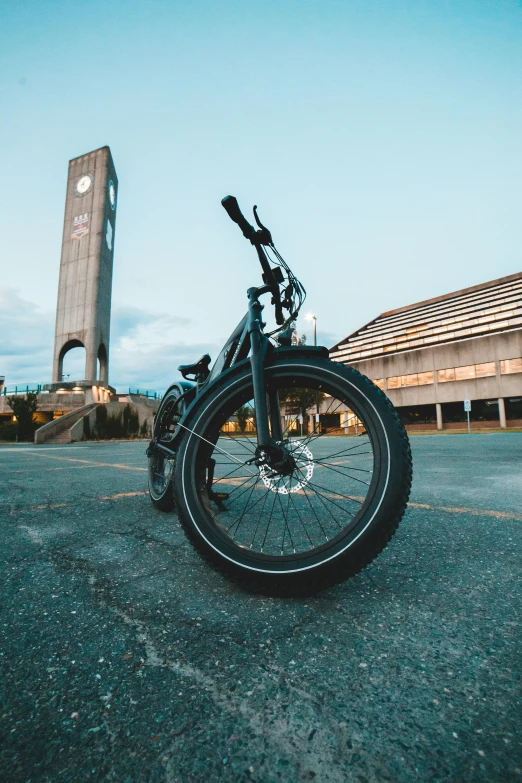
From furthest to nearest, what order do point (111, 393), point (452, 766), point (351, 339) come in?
point (351, 339) → point (111, 393) → point (452, 766)

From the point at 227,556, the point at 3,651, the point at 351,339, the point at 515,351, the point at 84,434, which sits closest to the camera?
the point at 3,651

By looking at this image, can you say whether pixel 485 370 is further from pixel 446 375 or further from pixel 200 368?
pixel 200 368

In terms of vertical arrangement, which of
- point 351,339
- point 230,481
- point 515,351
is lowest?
point 230,481

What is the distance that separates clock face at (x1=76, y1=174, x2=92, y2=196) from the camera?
160 ft

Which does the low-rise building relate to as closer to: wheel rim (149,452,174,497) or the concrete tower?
the concrete tower

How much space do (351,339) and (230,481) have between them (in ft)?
224

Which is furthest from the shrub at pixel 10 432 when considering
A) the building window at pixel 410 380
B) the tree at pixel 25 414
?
the building window at pixel 410 380

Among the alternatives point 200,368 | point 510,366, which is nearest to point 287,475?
point 200,368

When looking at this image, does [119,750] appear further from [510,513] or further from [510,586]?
[510,513]

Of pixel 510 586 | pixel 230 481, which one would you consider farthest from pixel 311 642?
pixel 230 481

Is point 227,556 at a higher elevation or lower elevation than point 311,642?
higher

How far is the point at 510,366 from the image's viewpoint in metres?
38.7

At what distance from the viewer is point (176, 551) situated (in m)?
1.79

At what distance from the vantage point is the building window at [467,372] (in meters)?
40.1
